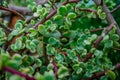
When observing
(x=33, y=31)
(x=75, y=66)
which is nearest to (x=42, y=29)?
(x=33, y=31)

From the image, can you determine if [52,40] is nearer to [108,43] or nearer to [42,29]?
[42,29]

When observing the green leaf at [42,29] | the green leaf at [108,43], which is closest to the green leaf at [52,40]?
the green leaf at [42,29]

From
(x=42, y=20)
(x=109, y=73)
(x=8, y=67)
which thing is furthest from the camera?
(x=42, y=20)

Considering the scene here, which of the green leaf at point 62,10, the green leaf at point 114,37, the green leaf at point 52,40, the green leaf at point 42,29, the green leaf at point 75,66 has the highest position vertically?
the green leaf at point 62,10

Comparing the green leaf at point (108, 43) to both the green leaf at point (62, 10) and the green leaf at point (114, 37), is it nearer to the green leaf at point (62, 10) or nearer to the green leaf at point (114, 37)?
the green leaf at point (114, 37)

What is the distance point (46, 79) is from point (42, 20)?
1.24 ft

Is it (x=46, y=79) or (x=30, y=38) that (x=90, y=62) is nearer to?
(x=30, y=38)

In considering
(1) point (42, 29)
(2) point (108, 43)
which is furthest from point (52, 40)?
(2) point (108, 43)

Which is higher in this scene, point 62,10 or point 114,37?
point 62,10

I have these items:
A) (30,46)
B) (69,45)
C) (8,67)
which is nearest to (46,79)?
(8,67)

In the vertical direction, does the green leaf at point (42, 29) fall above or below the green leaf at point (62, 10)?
below

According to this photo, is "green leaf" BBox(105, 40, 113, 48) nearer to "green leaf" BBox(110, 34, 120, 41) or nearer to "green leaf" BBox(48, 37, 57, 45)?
"green leaf" BBox(110, 34, 120, 41)

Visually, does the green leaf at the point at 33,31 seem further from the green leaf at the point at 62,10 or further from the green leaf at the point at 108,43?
the green leaf at the point at 108,43

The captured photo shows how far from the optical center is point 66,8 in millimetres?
782
